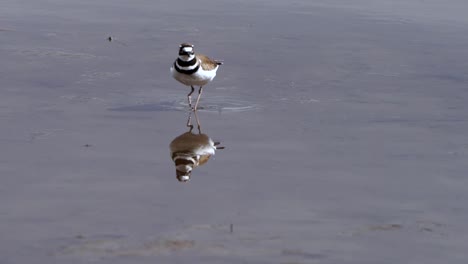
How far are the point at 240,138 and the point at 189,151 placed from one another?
643 mm

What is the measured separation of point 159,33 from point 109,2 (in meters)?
3.05

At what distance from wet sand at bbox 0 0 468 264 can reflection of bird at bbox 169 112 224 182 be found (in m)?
0.09

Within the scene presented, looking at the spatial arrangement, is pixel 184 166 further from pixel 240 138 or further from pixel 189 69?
pixel 189 69

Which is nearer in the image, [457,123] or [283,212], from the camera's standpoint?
[283,212]

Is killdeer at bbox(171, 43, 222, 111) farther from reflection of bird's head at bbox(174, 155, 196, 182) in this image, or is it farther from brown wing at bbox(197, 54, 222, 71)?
reflection of bird's head at bbox(174, 155, 196, 182)

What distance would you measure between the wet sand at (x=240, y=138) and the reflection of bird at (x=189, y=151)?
0.09 meters

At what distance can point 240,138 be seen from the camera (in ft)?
32.5

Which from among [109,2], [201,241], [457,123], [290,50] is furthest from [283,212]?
[109,2]

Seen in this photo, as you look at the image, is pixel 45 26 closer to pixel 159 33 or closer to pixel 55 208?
pixel 159 33

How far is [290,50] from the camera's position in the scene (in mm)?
14547

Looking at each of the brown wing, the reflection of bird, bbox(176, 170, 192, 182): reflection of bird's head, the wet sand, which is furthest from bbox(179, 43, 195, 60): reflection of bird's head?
bbox(176, 170, 192, 182): reflection of bird's head

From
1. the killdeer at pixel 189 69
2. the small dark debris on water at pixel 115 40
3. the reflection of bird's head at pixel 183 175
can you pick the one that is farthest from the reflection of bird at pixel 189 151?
the small dark debris on water at pixel 115 40

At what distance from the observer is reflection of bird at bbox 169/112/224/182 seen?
8820 mm

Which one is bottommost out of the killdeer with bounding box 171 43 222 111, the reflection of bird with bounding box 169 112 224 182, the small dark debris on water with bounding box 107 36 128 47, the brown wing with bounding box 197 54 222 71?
the reflection of bird with bounding box 169 112 224 182
